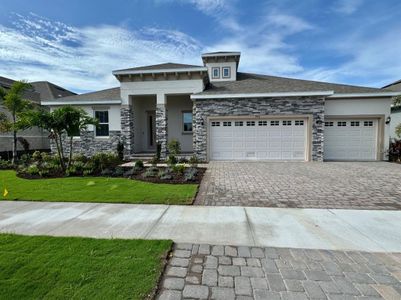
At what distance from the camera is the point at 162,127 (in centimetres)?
1365

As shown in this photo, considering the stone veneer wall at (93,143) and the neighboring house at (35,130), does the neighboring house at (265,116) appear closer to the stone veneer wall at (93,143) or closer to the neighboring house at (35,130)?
the stone veneer wall at (93,143)

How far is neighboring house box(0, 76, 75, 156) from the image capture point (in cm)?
1589

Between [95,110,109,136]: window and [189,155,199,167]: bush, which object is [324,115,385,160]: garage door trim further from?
[95,110,109,136]: window

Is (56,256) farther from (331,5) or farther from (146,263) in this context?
(331,5)

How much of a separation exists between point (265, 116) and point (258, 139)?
1309 mm

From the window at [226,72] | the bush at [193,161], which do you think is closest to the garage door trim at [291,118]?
the bush at [193,161]

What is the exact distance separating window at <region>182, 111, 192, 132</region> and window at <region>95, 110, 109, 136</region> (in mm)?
4887

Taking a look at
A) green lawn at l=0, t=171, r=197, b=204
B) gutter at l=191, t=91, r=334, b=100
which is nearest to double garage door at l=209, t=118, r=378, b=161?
gutter at l=191, t=91, r=334, b=100

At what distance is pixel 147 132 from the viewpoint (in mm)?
15797

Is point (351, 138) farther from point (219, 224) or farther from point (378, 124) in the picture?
point (219, 224)

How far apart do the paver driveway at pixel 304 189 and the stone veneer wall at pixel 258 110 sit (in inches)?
136

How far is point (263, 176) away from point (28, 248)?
7069 millimetres

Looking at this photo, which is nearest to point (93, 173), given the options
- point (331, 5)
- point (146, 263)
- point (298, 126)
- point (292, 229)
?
point (146, 263)

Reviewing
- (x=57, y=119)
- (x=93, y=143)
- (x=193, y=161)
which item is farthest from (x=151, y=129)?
(x=57, y=119)
